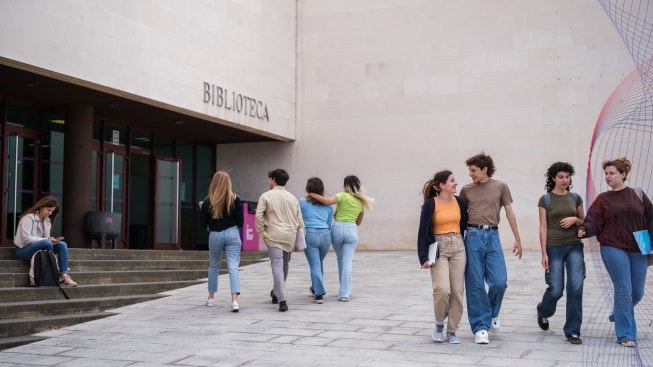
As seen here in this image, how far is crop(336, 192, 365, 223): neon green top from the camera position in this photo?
905cm

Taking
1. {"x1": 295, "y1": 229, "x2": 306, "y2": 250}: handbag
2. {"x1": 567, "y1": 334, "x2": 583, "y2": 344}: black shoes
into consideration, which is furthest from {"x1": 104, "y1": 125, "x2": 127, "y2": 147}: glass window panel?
{"x1": 567, "y1": 334, "x2": 583, "y2": 344}: black shoes

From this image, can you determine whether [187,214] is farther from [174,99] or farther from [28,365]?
[28,365]

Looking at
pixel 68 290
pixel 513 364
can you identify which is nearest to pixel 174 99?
pixel 68 290

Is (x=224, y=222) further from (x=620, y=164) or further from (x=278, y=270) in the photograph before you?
(x=620, y=164)

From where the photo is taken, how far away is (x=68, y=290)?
8688mm

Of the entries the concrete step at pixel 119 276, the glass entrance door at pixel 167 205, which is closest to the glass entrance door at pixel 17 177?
the glass entrance door at pixel 167 205

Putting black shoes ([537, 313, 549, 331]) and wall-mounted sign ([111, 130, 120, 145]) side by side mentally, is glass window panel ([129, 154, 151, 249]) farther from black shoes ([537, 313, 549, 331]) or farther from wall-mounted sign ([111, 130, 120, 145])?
black shoes ([537, 313, 549, 331])

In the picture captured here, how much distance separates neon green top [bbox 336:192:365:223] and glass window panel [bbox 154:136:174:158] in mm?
9192

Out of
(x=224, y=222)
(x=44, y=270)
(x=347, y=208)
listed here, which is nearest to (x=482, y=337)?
(x=347, y=208)

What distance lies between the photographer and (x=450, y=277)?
20.8 ft

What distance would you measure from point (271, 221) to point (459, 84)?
32.1 feet

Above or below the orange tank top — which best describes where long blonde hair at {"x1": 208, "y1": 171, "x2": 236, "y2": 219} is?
above

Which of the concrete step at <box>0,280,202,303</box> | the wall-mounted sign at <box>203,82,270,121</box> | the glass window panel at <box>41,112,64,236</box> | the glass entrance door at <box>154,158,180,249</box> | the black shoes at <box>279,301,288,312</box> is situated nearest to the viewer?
the concrete step at <box>0,280,202,303</box>

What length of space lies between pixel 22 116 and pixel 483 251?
1032cm
